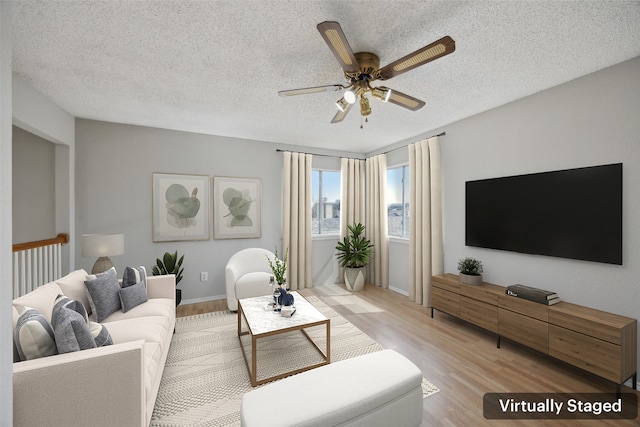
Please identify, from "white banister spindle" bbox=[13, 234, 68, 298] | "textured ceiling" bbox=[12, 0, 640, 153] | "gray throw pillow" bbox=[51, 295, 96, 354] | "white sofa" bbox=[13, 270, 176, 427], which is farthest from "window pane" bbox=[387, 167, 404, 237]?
"white banister spindle" bbox=[13, 234, 68, 298]

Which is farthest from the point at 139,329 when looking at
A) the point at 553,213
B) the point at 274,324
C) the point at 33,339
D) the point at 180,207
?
the point at 553,213

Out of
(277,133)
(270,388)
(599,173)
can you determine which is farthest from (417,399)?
(277,133)

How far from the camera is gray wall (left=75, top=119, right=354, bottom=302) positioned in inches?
136

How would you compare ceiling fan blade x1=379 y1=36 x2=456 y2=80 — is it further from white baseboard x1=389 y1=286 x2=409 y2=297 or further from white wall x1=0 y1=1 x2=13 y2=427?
white baseboard x1=389 y1=286 x2=409 y2=297

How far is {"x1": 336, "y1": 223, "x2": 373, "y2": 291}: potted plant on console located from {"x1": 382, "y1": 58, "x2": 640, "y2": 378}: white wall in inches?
64.8

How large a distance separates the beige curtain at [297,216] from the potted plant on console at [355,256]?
26.1 inches

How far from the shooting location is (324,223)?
5.14m

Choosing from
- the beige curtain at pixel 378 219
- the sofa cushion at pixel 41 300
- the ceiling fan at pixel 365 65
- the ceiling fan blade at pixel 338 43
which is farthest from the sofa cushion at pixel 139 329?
the beige curtain at pixel 378 219

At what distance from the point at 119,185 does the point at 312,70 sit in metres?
3.13

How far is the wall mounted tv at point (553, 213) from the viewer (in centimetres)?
217

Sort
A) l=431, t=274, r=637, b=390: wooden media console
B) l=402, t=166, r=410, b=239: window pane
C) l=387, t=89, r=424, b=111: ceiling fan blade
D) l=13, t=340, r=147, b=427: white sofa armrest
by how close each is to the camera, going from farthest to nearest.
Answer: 1. l=402, t=166, r=410, b=239: window pane
2. l=387, t=89, r=424, b=111: ceiling fan blade
3. l=431, t=274, r=637, b=390: wooden media console
4. l=13, t=340, r=147, b=427: white sofa armrest

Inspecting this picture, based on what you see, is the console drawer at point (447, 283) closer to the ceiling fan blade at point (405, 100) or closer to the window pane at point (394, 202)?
the window pane at point (394, 202)

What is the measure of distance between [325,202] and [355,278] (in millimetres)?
1569

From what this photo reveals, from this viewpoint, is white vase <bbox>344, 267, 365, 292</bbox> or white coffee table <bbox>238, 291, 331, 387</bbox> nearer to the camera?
white coffee table <bbox>238, 291, 331, 387</bbox>
